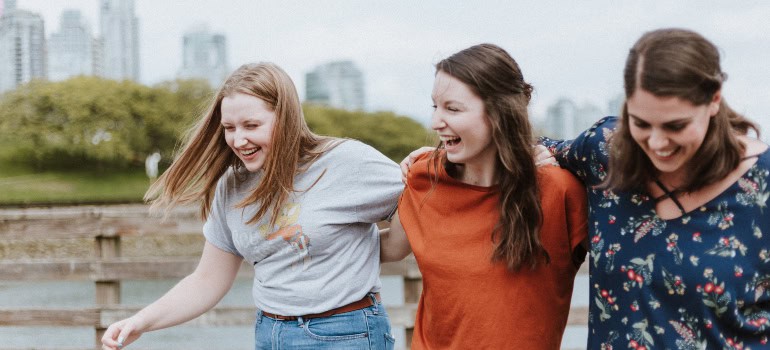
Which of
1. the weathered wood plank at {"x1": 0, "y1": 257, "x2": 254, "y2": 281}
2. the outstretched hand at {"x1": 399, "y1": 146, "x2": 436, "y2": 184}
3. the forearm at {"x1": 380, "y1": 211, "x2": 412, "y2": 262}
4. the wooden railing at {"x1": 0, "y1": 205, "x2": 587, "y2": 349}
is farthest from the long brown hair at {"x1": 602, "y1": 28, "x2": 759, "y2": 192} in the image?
the weathered wood plank at {"x1": 0, "y1": 257, "x2": 254, "y2": 281}

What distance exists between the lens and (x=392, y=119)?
65875 millimetres

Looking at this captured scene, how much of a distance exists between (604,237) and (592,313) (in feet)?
0.61

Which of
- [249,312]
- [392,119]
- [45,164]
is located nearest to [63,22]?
[45,164]

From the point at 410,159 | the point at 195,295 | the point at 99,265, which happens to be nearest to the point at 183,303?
the point at 195,295

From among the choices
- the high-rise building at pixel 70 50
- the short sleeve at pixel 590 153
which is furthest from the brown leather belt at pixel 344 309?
the high-rise building at pixel 70 50

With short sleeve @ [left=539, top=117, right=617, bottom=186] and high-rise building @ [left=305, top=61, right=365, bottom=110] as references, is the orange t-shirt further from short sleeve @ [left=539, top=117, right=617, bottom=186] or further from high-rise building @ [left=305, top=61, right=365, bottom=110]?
high-rise building @ [left=305, top=61, right=365, bottom=110]

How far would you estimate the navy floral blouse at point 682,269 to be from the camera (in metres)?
1.56

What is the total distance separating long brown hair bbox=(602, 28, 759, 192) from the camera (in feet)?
4.87

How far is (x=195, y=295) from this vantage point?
233cm

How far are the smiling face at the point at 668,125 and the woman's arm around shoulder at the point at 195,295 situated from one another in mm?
1266

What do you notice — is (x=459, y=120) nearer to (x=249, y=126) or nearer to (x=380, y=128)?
(x=249, y=126)

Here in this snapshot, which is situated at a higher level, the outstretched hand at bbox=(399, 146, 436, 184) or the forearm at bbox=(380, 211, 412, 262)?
the outstretched hand at bbox=(399, 146, 436, 184)

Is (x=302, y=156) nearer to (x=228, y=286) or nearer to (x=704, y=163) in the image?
(x=228, y=286)

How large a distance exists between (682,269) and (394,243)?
0.86 m
